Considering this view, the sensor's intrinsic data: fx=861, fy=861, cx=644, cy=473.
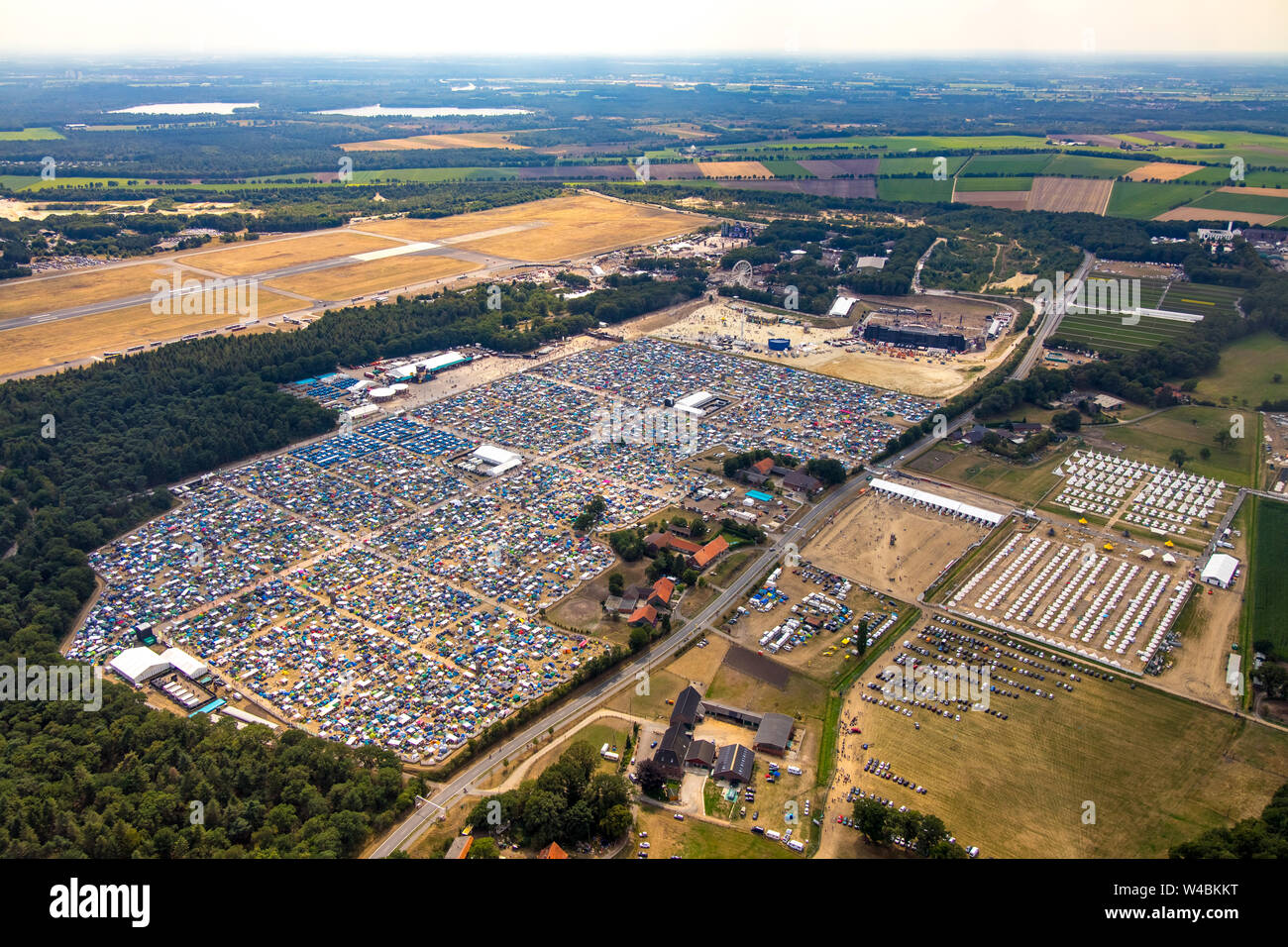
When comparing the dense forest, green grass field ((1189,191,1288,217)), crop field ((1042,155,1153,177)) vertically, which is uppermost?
crop field ((1042,155,1153,177))

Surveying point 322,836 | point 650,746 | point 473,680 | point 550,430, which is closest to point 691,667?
point 650,746

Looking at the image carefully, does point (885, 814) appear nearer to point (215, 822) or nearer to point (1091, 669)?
point (1091, 669)

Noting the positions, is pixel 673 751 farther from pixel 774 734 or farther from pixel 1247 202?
pixel 1247 202

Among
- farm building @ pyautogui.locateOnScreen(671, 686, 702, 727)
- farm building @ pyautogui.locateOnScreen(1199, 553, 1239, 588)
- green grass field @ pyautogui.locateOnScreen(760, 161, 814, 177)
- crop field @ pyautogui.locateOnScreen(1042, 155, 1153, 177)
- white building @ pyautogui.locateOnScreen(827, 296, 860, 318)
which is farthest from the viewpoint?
green grass field @ pyautogui.locateOnScreen(760, 161, 814, 177)

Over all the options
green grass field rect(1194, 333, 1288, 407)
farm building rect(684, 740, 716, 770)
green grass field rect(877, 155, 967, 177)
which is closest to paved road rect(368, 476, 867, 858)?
farm building rect(684, 740, 716, 770)

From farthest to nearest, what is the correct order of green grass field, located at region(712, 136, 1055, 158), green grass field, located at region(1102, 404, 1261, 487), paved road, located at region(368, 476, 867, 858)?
green grass field, located at region(712, 136, 1055, 158)
green grass field, located at region(1102, 404, 1261, 487)
paved road, located at region(368, 476, 867, 858)

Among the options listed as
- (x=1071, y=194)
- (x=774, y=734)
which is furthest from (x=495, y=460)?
(x=1071, y=194)

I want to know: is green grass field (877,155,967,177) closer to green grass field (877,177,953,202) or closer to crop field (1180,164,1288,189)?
green grass field (877,177,953,202)
